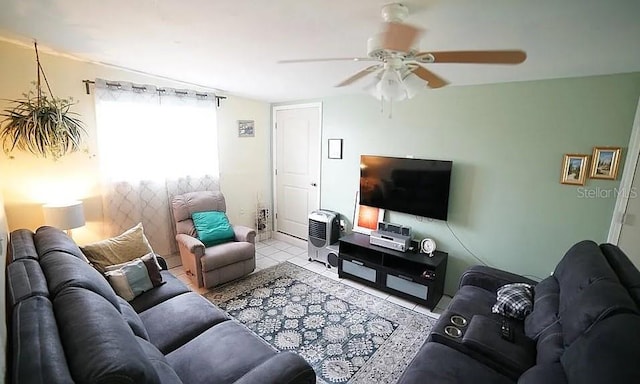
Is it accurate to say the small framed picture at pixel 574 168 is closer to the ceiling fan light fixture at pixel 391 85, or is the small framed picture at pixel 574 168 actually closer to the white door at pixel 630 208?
the white door at pixel 630 208

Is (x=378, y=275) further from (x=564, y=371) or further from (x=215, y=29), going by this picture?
(x=215, y=29)

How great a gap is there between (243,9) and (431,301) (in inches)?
116

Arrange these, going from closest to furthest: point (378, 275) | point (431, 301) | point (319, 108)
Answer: point (431, 301) → point (378, 275) → point (319, 108)

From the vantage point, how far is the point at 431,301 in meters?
2.94

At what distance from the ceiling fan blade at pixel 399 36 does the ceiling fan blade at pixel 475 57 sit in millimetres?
146

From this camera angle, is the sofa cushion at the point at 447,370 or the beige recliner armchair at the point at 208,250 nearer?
the sofa cushion at the point at 447,370

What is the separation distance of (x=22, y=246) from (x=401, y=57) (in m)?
2.68

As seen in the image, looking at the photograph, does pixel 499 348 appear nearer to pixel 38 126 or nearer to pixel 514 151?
pixel 514 151

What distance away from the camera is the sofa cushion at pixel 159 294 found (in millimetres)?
2195

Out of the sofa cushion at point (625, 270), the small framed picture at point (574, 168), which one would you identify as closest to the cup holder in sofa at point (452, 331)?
the sofa cushion at point (625, 270)

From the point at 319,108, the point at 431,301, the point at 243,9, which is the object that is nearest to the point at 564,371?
the point at 431,301

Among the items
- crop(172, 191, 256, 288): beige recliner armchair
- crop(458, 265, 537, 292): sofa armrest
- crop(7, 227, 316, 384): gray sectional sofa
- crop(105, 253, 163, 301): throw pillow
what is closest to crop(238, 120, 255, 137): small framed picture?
crop(172, 191, 256, 288): beige recliner armchair

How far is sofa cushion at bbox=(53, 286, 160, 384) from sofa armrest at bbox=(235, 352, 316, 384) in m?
0.50

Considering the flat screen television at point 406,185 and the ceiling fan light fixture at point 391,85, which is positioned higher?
the ceiling fan light fixture at point 391,85
